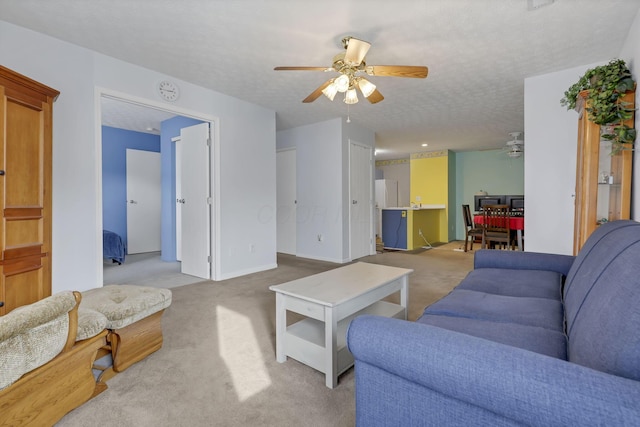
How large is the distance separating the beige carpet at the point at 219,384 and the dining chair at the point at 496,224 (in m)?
3.21

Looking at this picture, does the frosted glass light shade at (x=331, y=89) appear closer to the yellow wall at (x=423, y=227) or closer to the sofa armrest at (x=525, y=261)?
the sofa armrest at (x=525, y=261)

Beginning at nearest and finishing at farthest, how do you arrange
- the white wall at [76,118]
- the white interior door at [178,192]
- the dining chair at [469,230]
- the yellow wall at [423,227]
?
the white wall at [76,118]
the white interior door at [178,192]
the dining chair at [469,230]
the yellow wall at [423,227]

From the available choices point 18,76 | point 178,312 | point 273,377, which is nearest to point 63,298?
point 273,377

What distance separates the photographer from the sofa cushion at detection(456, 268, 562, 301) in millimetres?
1746

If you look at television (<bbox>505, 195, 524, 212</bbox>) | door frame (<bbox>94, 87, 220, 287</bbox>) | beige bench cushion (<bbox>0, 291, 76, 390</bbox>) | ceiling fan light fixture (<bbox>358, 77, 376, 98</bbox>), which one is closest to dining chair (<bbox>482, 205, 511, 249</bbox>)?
television (<bbox>505, 195, 524, 212</bbox>)

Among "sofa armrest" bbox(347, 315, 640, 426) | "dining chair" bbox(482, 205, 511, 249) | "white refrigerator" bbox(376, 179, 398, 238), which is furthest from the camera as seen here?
"white refrigerator" bbox(376, 179, 398, 238)

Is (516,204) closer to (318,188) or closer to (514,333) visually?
(318,188)

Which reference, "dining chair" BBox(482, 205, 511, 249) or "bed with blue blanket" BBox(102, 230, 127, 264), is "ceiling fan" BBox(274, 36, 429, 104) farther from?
"bed with blue blanket" BBox(102, 230, 127, 264)

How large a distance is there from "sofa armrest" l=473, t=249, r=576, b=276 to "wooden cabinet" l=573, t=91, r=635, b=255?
17.5 inches

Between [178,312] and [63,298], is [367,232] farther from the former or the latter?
[63,298]

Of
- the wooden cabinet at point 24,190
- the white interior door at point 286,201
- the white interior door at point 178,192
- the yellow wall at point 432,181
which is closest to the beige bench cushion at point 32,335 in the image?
the wooden cabinet at point 24,190

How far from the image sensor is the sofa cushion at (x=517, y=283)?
175 centimetres

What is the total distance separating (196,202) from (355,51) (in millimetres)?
2789

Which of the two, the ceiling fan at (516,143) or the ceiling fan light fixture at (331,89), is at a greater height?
the ceiling fan at (516,143)
